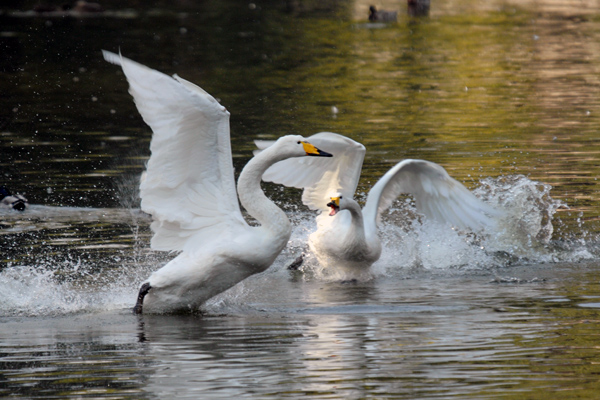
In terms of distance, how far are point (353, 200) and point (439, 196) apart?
47.6 inches

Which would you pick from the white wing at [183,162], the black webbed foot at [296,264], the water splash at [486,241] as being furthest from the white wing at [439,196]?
the white wing at [183,162]

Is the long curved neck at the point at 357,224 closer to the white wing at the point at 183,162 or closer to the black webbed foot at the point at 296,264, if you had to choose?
the black webbed foot at the point at 296,264

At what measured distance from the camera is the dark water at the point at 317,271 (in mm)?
6512

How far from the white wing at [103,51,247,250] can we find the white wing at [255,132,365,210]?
8.54ft

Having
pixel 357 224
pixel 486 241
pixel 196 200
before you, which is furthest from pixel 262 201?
pixel 486 241

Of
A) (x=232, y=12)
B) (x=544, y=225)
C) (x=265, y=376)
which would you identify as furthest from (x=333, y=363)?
(x=232, y=12)

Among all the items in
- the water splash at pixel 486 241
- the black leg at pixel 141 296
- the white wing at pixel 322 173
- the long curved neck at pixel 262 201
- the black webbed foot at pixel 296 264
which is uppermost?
the long curved neck at pixel 262 201

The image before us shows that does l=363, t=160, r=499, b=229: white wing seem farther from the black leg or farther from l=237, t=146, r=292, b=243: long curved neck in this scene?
the black leg

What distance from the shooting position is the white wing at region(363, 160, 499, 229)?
10438 millimetres

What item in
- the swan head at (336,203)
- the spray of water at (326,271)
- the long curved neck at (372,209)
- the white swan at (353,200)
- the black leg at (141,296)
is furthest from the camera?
the long curved neck at (372,209)

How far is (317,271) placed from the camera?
10531 millimetres

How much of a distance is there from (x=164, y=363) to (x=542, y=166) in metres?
8.68

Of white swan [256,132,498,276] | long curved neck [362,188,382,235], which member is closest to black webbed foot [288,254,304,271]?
white swan [256,132,498,276]

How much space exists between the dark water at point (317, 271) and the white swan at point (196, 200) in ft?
1.11
